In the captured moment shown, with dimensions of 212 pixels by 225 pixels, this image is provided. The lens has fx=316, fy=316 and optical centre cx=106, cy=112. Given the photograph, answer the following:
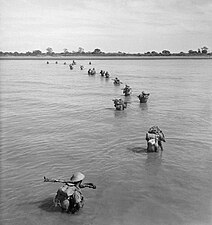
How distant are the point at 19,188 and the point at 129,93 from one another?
27966 millimetres

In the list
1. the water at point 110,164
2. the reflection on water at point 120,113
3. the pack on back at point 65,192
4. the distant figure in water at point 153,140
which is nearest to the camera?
the pack on back at point 65,192

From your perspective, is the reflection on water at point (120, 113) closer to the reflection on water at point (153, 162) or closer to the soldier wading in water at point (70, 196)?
the reflection on water at point (153, 162)

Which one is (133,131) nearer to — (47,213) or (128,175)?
(128,175)

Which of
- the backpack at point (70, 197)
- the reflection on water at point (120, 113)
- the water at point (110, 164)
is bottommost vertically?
the water at point (110, 164)

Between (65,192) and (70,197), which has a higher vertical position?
(65,192)

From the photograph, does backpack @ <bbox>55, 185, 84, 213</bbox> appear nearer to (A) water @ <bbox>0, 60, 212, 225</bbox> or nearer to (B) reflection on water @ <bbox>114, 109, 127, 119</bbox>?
(A) water @ <bbox>0, 60, 212, 225</bbox>

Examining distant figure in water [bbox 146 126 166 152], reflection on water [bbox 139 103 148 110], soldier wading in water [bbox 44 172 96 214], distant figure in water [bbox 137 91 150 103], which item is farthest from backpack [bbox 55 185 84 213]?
distant figure in water [bbox 137 91 150 103]

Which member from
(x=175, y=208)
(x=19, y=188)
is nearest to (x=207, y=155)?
(x=175, y=208)

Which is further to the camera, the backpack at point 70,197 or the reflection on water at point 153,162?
the reflection on water at point 153,162

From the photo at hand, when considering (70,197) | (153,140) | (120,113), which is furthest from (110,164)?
(120,113)

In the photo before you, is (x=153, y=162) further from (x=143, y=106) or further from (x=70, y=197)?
(x=143, y=106)

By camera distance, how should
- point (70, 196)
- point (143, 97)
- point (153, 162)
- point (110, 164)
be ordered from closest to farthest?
point (70, 196)
point (110, 164)
point (153, 162)
point (143, 97)

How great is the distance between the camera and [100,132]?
76.6 feet

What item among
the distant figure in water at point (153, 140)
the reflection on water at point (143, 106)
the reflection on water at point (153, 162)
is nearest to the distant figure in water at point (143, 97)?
the reflection on water at point (143, 106)
